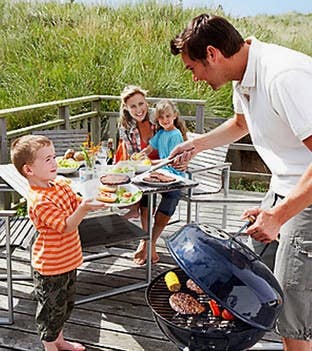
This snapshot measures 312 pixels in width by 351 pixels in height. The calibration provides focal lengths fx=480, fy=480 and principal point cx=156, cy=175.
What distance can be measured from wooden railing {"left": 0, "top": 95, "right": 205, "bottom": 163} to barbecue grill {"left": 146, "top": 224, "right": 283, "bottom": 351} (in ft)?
8.97

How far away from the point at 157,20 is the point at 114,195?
6.34m

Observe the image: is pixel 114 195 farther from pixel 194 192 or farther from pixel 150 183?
Answer: pixel 194 192

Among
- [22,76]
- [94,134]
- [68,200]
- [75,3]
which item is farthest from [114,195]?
[75,3]

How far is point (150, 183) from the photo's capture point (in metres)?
2.55

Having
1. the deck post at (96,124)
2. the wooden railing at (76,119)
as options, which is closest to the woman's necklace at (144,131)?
the wooden railing at (76,119)

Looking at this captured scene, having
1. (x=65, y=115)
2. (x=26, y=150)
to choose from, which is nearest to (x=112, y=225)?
(x=26, y=150)

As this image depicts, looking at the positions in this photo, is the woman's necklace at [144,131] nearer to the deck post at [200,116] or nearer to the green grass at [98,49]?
the deck post at [200,116]

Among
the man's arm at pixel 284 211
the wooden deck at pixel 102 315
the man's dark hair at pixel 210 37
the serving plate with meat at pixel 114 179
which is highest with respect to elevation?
the man's dark hair at pixel 210 37

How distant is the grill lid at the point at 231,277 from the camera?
1.26 meters

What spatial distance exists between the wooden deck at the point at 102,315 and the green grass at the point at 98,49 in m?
3.17

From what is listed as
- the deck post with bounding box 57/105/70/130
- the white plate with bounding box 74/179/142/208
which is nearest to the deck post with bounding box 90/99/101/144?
the deck post with bounding box 57/105/70/130

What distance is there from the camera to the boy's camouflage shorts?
80.9 inches

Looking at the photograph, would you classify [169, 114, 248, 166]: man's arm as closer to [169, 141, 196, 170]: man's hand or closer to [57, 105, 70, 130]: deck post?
[169, 141, 196, 170]: man's hand

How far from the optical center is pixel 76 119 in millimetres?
4945
